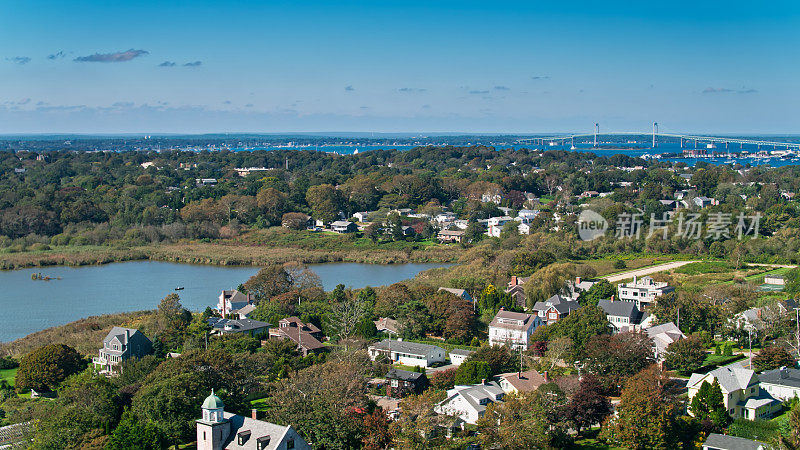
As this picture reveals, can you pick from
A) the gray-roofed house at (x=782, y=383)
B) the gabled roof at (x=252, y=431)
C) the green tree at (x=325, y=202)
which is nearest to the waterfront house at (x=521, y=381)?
the gray-roofed house at (x=782, y=383)

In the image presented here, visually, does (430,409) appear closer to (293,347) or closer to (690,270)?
(293,347)

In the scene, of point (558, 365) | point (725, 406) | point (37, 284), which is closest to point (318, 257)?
point (37, 284)

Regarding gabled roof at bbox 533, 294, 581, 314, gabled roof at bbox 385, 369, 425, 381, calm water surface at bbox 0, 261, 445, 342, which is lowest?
calm water surface at bbox 0, 261, 445, 342

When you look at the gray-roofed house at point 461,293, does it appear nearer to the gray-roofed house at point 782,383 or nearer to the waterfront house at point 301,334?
the waterfront house at point 301,334

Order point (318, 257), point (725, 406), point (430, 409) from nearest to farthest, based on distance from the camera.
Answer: point (430, 409)
point (725, 406)
point (318, 257)

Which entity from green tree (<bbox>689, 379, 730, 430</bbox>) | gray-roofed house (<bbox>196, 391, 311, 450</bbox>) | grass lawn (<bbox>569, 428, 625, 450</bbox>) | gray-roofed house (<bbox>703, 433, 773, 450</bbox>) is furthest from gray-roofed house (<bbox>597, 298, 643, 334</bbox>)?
gray-roofed house (<bbox>196, 391, 311, 450</bbox>)

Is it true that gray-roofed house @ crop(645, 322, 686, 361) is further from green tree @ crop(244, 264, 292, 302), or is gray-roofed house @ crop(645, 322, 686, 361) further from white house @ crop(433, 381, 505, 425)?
green tree @ crop(244, 264, 292, 302)

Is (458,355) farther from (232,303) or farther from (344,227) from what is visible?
(344,227)
